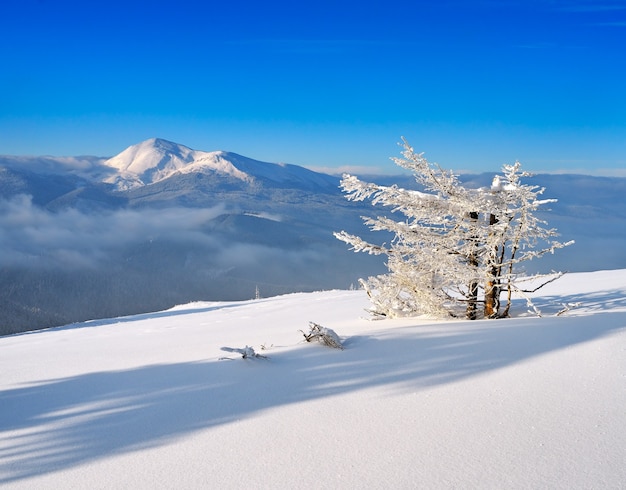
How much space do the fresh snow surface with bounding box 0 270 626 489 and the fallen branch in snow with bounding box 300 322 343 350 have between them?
0.11 m

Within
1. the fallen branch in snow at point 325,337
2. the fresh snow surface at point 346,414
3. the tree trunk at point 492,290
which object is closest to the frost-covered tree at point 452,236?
the tree trunk at point 492,290

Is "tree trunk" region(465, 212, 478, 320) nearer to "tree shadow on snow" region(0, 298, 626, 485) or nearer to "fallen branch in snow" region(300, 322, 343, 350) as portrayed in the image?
"tree shadow on snow" region(0, 298, 626, 485)

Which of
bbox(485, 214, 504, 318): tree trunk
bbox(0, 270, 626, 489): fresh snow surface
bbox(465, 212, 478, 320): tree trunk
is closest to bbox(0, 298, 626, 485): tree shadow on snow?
bbox(0, 270, 626, 489): fresh snow surface

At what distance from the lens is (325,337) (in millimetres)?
5059

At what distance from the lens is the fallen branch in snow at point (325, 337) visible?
497cm

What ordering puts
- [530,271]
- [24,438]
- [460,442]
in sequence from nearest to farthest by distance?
[460,442], [24,438], [530,271]

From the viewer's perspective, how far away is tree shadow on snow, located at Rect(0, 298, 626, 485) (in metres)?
3.18

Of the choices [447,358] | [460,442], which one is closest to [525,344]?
[447,358]

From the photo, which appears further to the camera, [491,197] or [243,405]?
[491,197]

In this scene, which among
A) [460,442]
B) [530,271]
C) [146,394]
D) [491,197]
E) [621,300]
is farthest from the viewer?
[621,300]

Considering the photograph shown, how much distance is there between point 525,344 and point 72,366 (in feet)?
16.9

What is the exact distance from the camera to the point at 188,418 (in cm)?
341

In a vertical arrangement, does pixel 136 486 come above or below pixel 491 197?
below

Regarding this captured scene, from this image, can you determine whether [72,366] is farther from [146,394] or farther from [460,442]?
[460,442]
